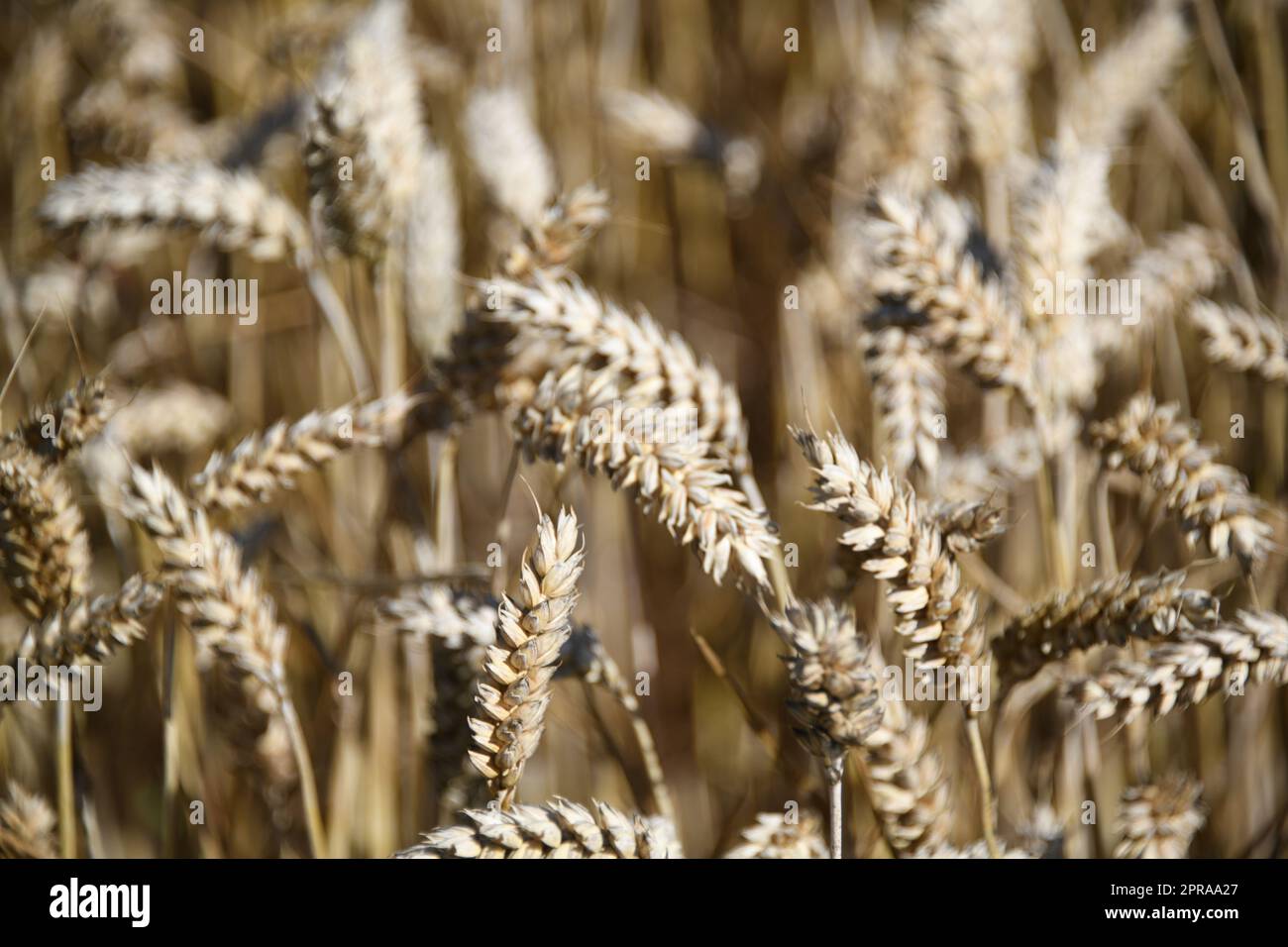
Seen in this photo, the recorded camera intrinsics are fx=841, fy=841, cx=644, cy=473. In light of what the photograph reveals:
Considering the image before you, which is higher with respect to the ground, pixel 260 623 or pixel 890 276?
pixel 890 276

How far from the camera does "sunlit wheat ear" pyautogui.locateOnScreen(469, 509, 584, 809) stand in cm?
60

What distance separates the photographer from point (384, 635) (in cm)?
106

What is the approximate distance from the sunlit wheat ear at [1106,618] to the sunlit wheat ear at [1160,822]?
0.63 ft

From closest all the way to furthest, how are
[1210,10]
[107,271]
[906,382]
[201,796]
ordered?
1. [906,382]
2. [201,796]
3. [1210,10]
4. [107,271]

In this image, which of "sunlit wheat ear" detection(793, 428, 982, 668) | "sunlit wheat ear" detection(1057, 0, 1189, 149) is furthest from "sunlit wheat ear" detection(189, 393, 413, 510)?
"sunlit wheat ear" detection(1057, 0, 1189, 149)

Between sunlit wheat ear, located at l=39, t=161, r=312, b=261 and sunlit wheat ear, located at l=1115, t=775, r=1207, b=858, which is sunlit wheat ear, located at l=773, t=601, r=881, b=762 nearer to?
sunlit wheat ear, located at l=1115, t=775, r=1207, b=858

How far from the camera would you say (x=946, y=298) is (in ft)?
2.55

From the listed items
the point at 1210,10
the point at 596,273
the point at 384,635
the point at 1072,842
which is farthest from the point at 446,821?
the point at 1210,10

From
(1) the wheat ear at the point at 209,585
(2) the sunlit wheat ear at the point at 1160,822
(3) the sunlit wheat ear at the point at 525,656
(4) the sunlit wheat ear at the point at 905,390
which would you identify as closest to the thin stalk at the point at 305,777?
(1) the wheat ear at the point at 209,585

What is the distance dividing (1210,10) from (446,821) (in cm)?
154

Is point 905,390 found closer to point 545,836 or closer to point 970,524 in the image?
point 970,524
